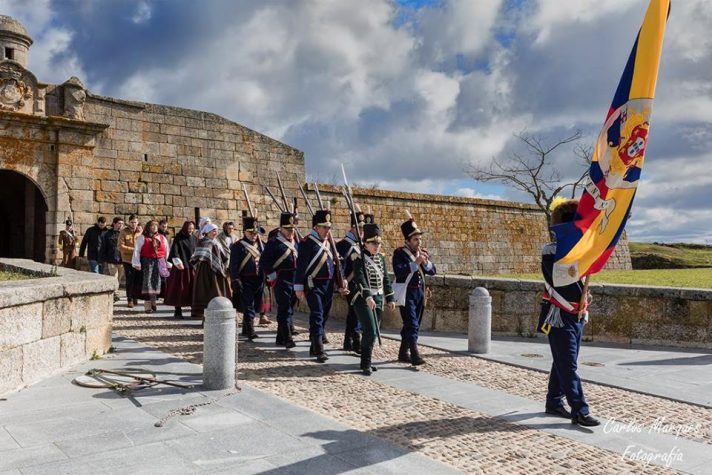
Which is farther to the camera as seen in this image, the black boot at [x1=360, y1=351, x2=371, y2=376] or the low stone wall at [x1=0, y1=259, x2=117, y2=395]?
the black boot at [x1=360, y1=351, x2=371, y2=376]

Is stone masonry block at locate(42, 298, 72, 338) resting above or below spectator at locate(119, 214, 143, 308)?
below

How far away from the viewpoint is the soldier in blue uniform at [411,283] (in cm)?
705

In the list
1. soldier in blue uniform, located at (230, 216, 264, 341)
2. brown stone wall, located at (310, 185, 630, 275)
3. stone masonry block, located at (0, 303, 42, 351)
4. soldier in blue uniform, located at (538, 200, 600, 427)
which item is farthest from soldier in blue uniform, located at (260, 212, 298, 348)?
brown stone wall, located at (310, 185, 630, 275)

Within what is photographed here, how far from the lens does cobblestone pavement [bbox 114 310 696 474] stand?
3.93 meters

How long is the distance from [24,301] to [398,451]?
3.51m

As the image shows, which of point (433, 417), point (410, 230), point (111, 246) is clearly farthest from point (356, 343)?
point (111, 246)

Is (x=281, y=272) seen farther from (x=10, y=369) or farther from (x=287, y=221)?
(x=10, y=369)

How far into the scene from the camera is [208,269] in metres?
9.69

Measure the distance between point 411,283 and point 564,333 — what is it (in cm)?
257

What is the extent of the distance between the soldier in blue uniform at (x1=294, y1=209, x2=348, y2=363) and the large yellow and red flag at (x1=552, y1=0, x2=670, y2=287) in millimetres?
3395

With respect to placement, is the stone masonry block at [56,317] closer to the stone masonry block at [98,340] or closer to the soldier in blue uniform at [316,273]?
the stone masonry block at [98,340]

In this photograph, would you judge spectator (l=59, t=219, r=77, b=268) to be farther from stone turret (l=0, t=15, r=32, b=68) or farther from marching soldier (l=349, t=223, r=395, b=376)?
marching soldier (l=349, t=223, r=395, b=376)

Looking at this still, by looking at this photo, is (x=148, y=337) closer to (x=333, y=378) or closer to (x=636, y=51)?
(x=333, y=378)

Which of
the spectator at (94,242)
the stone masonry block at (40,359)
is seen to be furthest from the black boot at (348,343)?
the spectator at (94,242)
